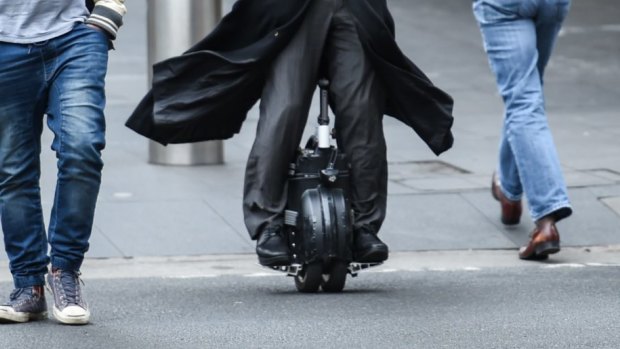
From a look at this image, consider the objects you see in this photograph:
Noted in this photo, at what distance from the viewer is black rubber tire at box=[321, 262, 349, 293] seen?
6.18m

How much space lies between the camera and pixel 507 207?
826 centimetres

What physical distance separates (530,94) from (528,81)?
0.06 m

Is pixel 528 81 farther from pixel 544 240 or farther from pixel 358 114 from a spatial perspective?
pixel 358 114

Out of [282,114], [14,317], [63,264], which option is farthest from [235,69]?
[14,317]

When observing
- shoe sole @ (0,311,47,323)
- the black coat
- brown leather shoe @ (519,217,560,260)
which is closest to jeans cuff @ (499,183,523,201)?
brown leather shoe @ (519,217,560,260)

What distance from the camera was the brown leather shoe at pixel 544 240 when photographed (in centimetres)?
736

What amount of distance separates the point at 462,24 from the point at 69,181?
33.6 ft

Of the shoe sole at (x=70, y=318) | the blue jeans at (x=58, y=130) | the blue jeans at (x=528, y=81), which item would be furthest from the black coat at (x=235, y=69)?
the blue jeans at (x=528, y=81)

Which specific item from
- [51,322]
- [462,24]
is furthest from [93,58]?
[462,24]

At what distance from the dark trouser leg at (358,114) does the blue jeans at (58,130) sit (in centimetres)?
102

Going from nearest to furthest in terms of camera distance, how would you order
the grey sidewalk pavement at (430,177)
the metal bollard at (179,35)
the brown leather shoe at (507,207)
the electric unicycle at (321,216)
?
the electric unicycle at (321,216) < the grey sidewalk pavement at (430,177) < the brown leather shoe at (507,207) < the metal bollard at (179,35)

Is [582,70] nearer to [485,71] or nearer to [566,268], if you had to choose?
[485,71]

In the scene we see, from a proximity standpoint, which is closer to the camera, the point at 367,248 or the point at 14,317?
the point at 14,317

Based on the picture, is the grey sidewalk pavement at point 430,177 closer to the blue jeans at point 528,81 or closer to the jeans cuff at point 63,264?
the blue jeans at point 528,81
